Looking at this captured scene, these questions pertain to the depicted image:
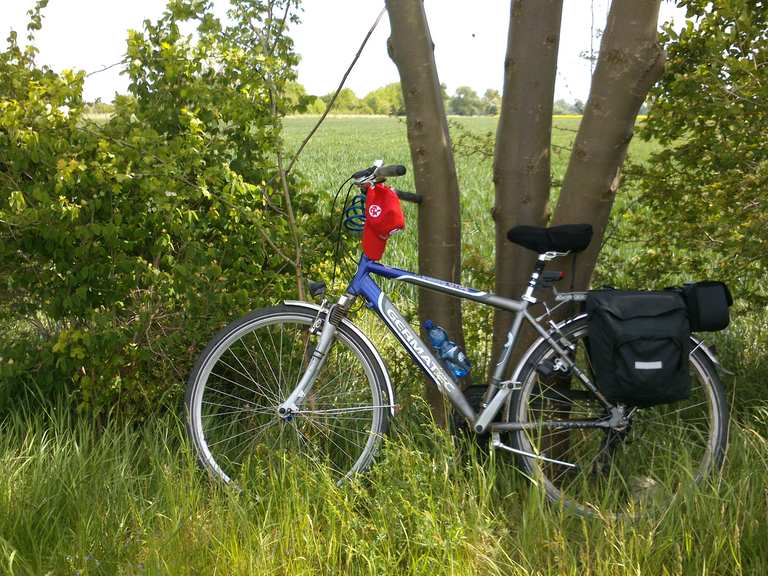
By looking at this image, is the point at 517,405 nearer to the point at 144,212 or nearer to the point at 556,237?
the point at 556,237

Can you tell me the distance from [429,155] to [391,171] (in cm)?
50

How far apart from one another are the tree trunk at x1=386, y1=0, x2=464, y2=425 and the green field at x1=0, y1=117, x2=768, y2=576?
0.69 metres

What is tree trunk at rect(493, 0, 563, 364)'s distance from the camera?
3453 millimetres

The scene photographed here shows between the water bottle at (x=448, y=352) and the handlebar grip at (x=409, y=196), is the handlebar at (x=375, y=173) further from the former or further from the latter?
the water bottle at (x=448, y=352)

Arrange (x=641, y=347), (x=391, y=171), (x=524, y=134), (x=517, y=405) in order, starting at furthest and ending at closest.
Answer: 1. (x=524, y=134)
2. (x=517, y=405)
3. (x=391, y=171)
4. (x=641, y=347)

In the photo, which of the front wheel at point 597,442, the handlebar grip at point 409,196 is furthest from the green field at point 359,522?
the handlebar grip at point 409,196

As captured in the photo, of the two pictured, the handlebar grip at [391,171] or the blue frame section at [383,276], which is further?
the blue frame section at [383,276]

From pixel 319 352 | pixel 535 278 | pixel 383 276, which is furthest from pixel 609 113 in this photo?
pixel 319 352

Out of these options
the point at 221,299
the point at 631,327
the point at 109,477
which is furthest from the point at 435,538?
the point at 221,299

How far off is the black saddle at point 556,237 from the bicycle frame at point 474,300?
0.17 ft

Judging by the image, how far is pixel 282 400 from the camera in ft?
11.7

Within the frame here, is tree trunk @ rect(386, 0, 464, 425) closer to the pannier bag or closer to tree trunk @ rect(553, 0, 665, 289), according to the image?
tree trunk @ rect(553, 0, 665, 289)

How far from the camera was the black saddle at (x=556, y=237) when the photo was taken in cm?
322

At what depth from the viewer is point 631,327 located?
3088mm
